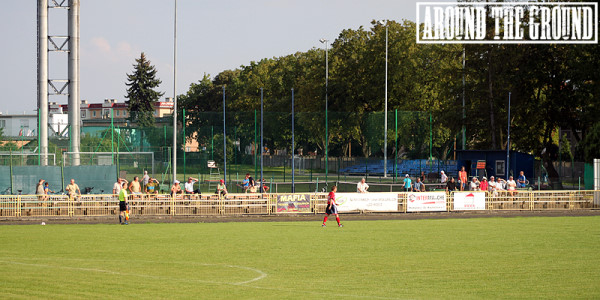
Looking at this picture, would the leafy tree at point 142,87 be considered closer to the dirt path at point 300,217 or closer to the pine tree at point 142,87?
the pine tree at point 142,87

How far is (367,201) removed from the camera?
120 ft

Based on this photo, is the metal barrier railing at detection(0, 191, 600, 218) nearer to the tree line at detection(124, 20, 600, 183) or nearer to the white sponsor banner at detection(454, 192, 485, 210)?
the white sponsor banner at detection(454, 192, 485, 210)

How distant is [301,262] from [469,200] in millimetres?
22111

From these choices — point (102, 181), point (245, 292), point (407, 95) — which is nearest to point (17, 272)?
point (245, 292)

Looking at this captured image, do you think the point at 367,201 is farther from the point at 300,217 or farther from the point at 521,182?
the point at 521,182

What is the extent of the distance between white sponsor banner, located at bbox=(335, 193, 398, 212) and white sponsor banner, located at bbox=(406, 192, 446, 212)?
783 mm

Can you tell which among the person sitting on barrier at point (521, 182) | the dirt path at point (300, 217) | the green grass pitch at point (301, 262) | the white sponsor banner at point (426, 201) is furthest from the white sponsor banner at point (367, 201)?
the person sitting on barrier at point (521, 182)

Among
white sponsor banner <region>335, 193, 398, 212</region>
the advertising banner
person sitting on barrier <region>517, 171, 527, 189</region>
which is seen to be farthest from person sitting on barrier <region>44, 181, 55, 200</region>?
person sitting on barrier <region>517, 171, 527, 189</region>

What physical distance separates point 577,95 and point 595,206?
78.0 feet

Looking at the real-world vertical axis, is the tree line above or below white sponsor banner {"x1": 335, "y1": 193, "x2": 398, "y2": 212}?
above

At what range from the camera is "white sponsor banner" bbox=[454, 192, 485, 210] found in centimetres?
3797

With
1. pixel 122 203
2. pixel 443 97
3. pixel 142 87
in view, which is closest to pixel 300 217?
pixel 122 203

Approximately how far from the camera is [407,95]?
78.9 m

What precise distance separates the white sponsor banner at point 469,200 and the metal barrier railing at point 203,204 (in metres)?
0.28
